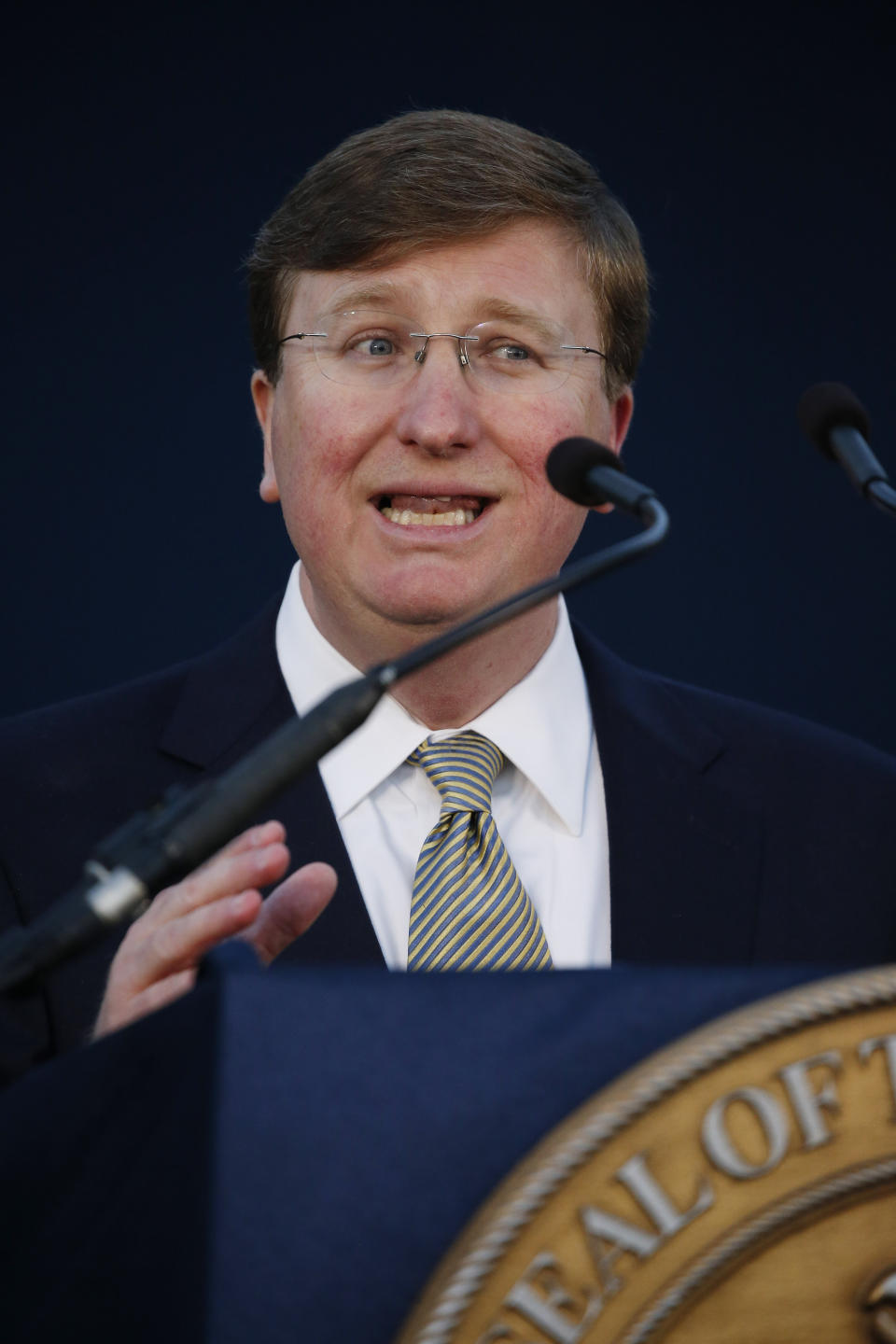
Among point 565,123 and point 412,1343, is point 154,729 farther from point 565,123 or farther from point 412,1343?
point 565,123

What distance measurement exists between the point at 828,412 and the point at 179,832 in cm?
62

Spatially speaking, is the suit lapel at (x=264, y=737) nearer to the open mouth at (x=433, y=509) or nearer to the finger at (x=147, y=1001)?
the open mouth at (x=433, y=509)

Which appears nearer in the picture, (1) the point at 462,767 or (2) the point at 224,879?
(2) the point at 224,879

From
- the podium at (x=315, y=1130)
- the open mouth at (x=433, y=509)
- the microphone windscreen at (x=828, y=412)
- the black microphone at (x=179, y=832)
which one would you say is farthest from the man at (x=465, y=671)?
the podium at (x=315, y=1130)

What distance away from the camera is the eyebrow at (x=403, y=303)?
165 centimetres

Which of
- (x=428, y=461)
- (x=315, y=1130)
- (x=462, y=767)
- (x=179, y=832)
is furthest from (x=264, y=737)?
(x=315, y=1130)

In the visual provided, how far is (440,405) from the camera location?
161 centimetres

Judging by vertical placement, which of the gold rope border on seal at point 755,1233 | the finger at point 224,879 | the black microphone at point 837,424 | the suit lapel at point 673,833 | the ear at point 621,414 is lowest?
the gold rope border on seal at point 755,1233

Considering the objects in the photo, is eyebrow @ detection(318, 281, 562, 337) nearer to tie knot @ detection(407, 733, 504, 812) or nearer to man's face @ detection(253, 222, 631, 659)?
man's face @ detection(253, 222, 631, 659)

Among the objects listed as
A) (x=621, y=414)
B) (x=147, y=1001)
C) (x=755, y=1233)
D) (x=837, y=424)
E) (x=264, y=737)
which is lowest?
(x=755, y=1233)

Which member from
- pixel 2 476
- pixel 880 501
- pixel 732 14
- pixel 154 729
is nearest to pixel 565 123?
pixel 732 14

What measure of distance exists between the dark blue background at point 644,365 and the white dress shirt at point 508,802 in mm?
1015

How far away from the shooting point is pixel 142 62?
2645 millimetres

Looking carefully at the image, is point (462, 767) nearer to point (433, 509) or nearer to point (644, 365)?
point (433, 509)
